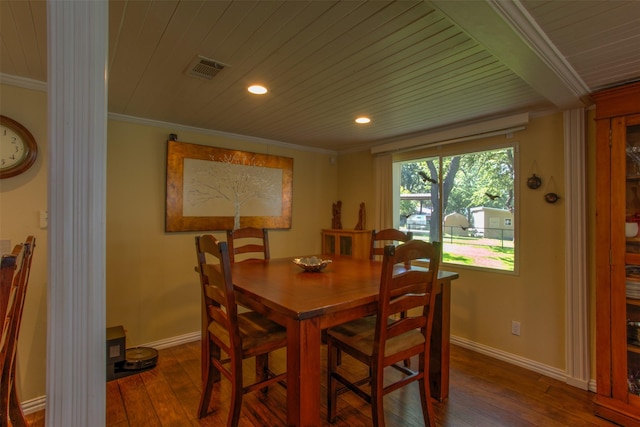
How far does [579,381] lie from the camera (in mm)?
2303

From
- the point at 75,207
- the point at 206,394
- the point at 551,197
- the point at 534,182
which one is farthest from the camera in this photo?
the point at 534,182

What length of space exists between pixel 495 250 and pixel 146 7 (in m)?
3.11

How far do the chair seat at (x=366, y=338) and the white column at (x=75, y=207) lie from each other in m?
1.25

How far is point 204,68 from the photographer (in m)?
1.81

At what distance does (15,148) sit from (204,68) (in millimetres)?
1349

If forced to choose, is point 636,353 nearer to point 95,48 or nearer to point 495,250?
point 495,250

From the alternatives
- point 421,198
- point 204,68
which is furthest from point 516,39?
point 421,198

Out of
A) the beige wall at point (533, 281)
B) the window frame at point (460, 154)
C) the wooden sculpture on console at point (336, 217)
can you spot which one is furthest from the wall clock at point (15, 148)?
the beige wall at point (533, 281)

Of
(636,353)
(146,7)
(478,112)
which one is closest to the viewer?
(146,7)

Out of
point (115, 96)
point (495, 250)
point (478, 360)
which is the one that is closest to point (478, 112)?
point (495, 250)

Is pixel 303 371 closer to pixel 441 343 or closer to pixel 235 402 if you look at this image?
pixel 235 402

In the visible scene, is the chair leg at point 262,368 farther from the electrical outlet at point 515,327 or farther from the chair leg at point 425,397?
the electrical outlet at point 515,327

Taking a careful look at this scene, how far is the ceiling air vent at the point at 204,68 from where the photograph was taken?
173 cm

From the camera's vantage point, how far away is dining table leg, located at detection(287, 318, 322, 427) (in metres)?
1.38
